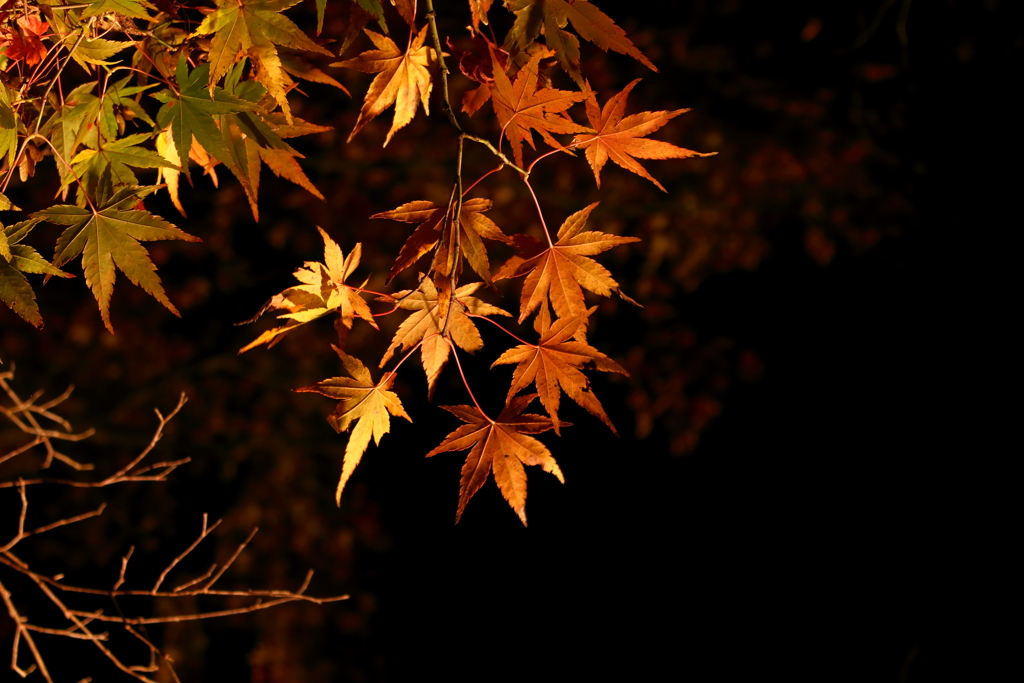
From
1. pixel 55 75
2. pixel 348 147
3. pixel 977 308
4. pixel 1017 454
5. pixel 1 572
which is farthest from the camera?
pixel 348 147

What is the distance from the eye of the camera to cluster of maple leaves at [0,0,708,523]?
531mm

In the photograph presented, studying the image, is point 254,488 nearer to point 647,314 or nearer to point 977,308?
point 647,314

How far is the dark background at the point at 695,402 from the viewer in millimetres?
1962

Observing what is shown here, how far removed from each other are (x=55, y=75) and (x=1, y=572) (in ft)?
7.01

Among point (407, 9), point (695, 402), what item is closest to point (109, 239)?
point (407, 9)

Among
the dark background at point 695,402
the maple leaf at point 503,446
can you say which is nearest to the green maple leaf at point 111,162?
the maple leaf at point 503,446

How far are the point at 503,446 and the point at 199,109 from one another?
382 mm

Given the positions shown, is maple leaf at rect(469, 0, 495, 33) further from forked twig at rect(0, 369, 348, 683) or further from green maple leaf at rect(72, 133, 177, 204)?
forked twig at rect(0, 369, 348, 683)

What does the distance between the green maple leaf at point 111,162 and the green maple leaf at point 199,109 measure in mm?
58

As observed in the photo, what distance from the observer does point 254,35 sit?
513mm

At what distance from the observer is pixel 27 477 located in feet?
6.99

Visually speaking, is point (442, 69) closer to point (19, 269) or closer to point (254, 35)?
point (254, 35)

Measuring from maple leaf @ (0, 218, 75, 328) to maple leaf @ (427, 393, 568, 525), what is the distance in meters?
0.34

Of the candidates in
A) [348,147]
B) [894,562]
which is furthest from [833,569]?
[348,147]
